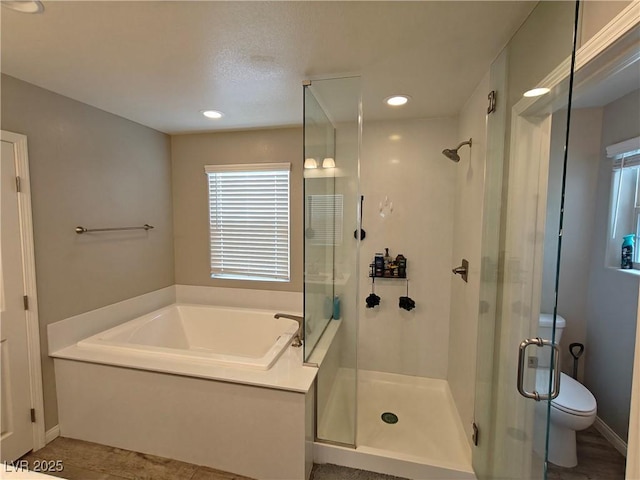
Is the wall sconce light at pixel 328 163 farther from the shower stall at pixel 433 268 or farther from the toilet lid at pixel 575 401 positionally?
the toilet lid at pixel 575 401

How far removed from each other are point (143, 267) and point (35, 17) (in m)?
2.01

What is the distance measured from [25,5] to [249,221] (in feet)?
6.77

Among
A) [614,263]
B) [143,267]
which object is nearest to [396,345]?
[614,263]

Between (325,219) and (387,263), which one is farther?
(387,263)

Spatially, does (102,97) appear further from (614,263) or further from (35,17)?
(614,263)

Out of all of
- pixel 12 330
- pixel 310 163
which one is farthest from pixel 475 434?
pixel 12 330

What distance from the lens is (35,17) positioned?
126 cm

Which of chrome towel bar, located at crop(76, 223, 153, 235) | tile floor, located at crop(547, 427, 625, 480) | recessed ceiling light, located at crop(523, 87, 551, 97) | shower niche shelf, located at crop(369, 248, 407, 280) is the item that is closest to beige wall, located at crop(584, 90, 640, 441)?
tile floor, located at crop(547, 427, 625, 480)

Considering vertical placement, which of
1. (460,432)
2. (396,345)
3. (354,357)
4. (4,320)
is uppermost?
(4,320)

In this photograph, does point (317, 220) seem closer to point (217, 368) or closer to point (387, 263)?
point (387, 263)

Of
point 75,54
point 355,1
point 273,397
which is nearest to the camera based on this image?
point 355,1

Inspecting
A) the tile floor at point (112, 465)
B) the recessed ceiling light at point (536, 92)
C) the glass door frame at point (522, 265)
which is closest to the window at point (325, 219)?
the glass door frame at point (522, 265)

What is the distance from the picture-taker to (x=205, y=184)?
10.1 ft

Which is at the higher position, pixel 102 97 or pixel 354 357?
pixel 102 97
